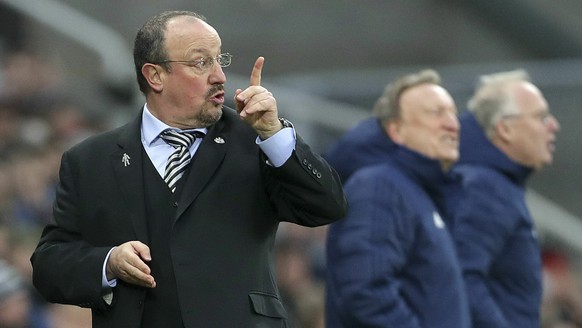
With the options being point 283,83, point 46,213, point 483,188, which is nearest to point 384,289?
point 483,188

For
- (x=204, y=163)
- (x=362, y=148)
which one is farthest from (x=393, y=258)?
(x=204, y=163)

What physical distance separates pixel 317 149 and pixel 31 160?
9.75 ft

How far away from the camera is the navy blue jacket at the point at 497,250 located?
6.85m

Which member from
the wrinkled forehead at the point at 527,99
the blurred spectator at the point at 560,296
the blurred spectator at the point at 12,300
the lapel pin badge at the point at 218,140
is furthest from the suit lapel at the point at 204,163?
the blurred spectator at the point at 560,296

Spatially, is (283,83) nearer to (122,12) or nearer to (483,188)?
(122,12)

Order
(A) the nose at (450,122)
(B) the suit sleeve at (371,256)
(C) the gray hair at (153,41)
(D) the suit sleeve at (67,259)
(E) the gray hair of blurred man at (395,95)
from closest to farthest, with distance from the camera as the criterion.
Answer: (D) the suit sleeve at (67,259) < (C) the gray hair at (153,41) < (B) the suit sleeve at (371,256) < (A) the nose at (450,122) < (E) the gray hair of blurred man at (395,95)

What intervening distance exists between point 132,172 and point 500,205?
2518 millimetres

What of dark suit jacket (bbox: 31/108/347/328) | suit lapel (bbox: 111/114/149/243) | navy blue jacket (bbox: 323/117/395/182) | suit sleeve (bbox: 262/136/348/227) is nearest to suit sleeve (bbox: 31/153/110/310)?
dark suit jacket (bbox: 31/108/347/328)

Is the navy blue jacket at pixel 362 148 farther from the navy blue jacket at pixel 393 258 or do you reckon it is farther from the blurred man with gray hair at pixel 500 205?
the blurred man with gray hair at pixel 500 205

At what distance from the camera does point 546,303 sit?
37.4ft

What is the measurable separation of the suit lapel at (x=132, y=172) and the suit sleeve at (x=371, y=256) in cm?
A: 152

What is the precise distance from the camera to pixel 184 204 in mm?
4922

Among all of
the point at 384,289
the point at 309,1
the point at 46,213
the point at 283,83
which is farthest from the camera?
the point at 309,1

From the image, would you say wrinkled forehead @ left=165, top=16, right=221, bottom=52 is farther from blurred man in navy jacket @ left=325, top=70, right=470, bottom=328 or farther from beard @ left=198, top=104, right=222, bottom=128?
blurred man in navy jacket @ left=325, top=70, right=470, bottom=328
